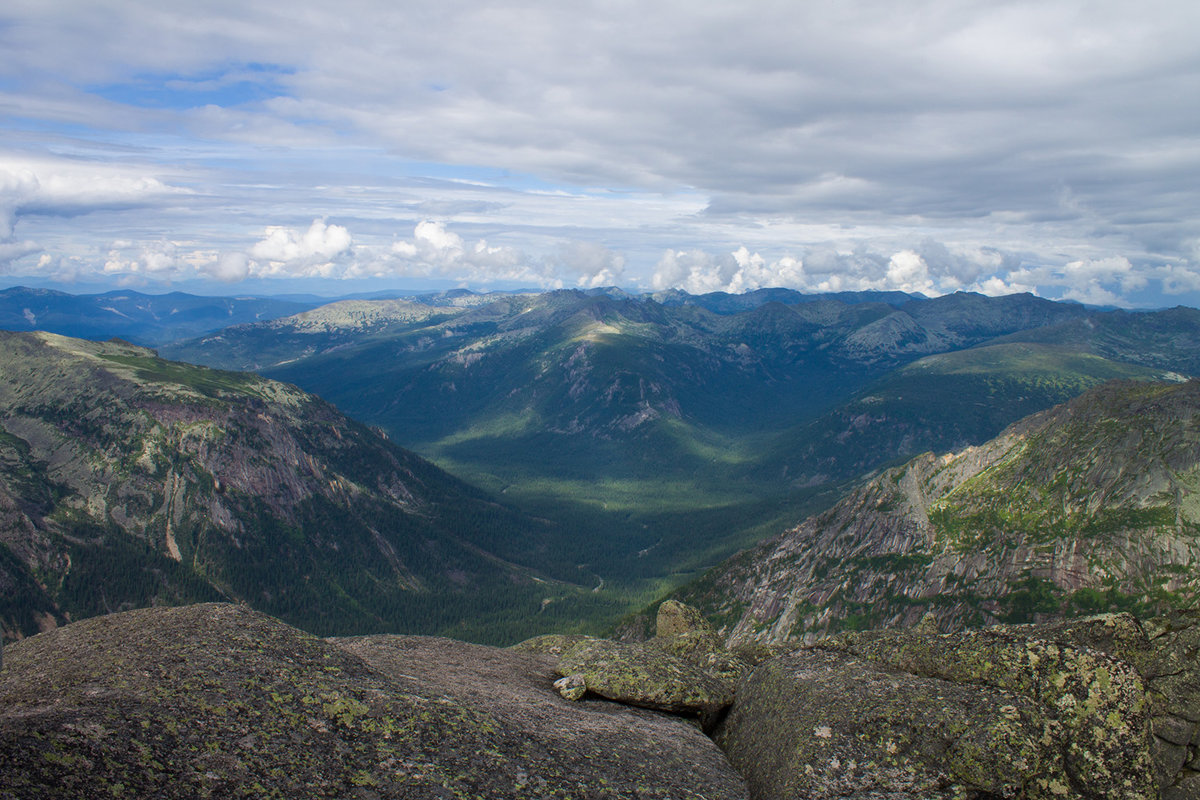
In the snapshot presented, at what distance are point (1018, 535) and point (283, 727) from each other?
160 m

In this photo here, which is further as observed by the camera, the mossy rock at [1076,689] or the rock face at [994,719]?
the mossy rock at [1076,689]

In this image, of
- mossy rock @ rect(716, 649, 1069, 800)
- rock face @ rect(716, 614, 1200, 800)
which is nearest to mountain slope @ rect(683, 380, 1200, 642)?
rock face @ rect(716, 614, 1200, 800)

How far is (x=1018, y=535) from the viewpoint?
141000 millimetres

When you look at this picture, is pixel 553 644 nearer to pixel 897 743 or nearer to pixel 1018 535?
pixel 897 743

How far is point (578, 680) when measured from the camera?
28344mm

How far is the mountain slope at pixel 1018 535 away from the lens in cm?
12394

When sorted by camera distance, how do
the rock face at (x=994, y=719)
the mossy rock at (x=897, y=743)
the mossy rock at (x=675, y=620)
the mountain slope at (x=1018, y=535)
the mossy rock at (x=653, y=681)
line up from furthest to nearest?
the mountain slope at (x=1018, y=535) → the mossy rock at (x=675, y=620) → the mossy rock at (x=653, y=681) → the rock face at (x=994, y=719) → the mossy rock at (x=897, y=743)

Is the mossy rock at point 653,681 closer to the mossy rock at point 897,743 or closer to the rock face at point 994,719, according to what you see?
the rock face at point 994,719

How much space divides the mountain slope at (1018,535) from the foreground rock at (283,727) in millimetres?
130344

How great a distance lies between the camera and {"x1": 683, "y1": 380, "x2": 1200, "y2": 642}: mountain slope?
123938 millimetres

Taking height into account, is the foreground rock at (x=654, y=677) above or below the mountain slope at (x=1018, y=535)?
above

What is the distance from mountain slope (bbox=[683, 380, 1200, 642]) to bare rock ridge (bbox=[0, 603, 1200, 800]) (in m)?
121

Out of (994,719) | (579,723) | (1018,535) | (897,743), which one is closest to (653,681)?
(579,723)

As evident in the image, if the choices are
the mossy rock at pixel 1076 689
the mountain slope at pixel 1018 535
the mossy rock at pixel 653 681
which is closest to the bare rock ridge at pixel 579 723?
the mossy rock at pixel 1076 689
